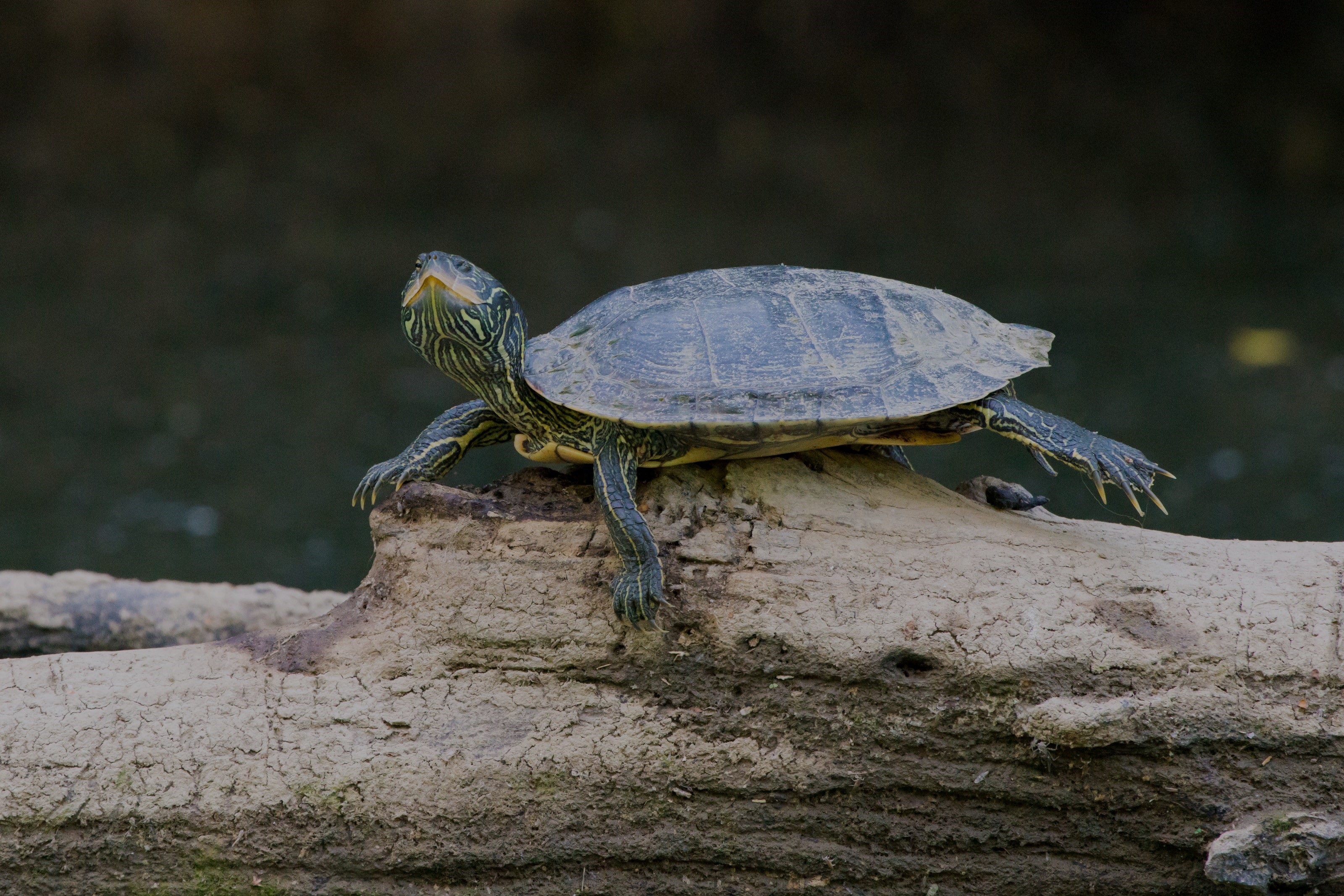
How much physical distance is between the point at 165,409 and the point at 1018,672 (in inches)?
225

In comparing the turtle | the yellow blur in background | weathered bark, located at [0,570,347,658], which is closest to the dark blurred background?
the yellow blur in background

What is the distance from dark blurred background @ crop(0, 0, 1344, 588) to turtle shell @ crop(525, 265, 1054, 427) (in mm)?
3157

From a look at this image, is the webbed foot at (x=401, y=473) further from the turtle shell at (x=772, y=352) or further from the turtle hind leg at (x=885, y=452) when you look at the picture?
the turtle hind leg at (x=885, y=452)

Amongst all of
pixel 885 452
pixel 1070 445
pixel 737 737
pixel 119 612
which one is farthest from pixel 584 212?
pixel 737 737

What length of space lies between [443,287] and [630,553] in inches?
27.0

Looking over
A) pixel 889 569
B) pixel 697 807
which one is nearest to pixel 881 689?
pixel 889 569

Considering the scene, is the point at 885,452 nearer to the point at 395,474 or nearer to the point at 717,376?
the point at 717,376

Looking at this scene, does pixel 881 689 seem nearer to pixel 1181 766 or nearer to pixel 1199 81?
pixel 1181 766

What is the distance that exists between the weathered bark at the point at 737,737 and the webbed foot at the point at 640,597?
0.04 meters

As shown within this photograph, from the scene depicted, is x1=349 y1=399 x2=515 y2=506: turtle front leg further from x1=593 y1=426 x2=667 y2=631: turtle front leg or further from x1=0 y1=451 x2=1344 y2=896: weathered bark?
x1=593 y1=426 x2=667 y2=631: turtle front leg

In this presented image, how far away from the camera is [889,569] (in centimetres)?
234

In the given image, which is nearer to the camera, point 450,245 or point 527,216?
point 450,245

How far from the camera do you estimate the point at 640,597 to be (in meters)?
2.22

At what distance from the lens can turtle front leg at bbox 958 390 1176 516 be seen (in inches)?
92.1
